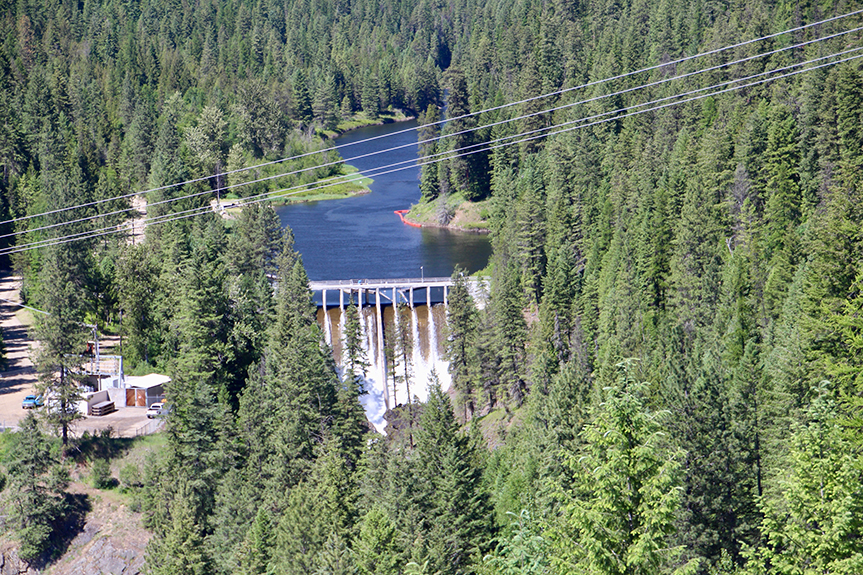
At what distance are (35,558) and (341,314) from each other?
134ft

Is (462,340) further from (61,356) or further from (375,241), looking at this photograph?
(375,241)

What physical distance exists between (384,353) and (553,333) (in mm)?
19678

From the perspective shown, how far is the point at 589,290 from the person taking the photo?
3300 inches

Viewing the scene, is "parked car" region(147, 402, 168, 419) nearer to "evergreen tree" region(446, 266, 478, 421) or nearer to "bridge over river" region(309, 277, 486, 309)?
"bridge over river" region(309, 277, 486, 309)

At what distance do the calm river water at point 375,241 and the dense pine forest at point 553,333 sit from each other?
6837 millimetres

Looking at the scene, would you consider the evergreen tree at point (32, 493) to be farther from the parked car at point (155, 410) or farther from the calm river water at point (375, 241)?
the calm river water at point (375, 241)


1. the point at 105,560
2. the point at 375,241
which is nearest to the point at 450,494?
the point at 105,560

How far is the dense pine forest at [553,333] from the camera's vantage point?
32531 millimetres

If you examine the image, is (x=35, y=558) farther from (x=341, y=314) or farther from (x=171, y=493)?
(x=341, y=314)

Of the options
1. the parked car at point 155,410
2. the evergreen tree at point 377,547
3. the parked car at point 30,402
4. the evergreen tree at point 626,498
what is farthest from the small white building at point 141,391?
the evergreen tree at point 626,498

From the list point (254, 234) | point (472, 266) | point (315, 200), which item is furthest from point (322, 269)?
point (315, 200)

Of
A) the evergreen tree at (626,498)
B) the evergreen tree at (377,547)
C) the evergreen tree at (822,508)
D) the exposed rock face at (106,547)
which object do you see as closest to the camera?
the evergreen tree at (626,498)

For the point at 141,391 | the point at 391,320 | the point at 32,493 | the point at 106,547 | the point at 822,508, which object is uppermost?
the point at 391,320

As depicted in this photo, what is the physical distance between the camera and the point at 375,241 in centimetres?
12344
